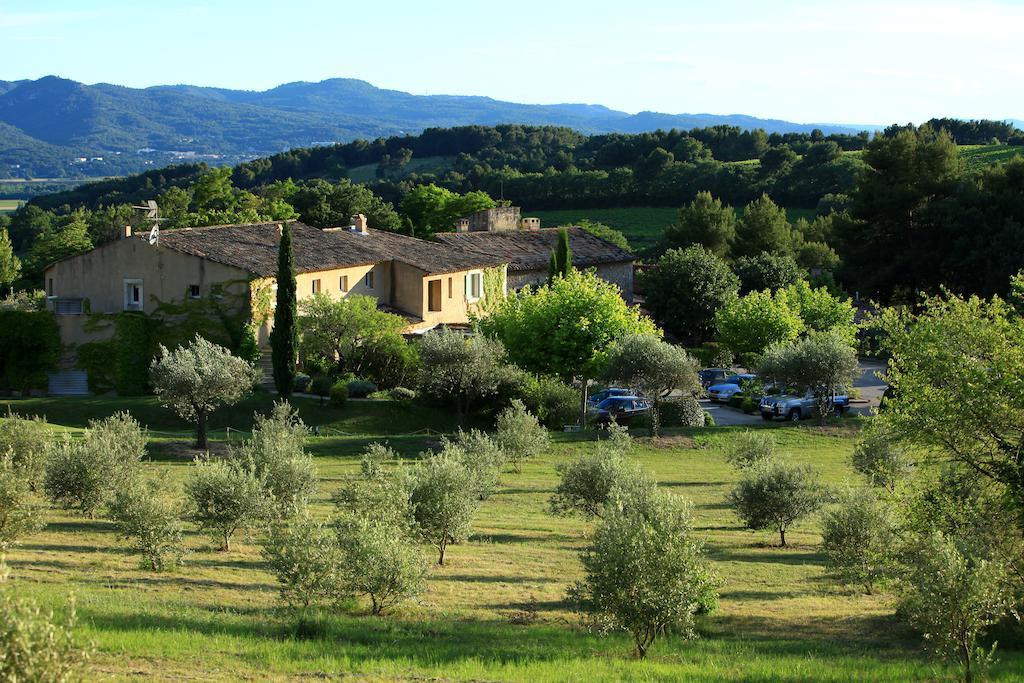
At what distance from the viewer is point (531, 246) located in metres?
70.4

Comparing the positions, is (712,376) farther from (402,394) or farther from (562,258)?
(402,394)

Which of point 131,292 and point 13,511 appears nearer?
point 13,511

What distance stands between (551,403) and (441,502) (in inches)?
819

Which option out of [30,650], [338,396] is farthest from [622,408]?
[30,650]

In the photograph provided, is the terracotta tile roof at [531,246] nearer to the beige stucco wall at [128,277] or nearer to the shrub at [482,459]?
the beige stucco wall at [128,277]

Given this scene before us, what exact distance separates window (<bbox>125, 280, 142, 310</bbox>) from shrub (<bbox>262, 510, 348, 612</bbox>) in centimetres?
3575

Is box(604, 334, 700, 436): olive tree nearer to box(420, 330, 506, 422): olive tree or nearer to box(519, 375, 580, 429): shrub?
box(519, 375, 580, 429): shrub

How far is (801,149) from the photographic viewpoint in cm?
14438

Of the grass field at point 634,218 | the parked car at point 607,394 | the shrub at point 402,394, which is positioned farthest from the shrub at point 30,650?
the grass field at point 634,218

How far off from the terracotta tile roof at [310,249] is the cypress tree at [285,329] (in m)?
4.55

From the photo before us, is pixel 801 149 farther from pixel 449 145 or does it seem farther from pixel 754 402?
pixel 754 402

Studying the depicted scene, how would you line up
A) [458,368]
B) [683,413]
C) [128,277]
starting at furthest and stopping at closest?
[128,277] → [683,413] → [458,368]

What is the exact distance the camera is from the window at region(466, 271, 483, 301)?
6112 centimetres

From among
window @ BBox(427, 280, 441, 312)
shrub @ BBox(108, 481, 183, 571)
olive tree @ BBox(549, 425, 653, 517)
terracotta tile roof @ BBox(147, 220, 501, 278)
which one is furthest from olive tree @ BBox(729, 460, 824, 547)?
window @ BBox(427, 280, 441, 312)
